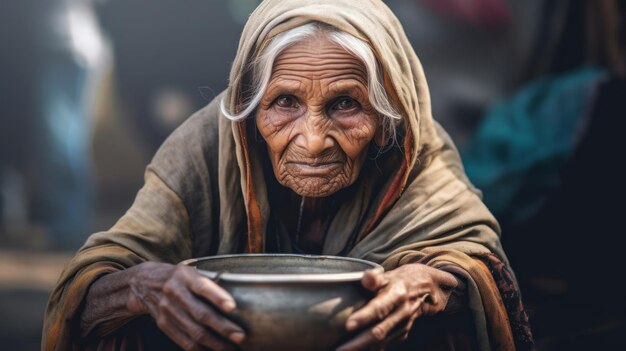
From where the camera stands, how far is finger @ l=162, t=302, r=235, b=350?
8.66ft

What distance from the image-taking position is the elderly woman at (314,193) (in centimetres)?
306

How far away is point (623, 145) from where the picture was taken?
5.78m

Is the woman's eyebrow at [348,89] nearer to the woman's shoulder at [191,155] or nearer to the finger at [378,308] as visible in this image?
the woman's shoulder at [191,155]

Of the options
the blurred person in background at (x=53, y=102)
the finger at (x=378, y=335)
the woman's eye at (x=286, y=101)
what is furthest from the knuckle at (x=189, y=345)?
the blurred person in background at (x=53, y=102)

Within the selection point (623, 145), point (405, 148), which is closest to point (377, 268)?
point (405, 148)

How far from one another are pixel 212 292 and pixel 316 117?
79 cm

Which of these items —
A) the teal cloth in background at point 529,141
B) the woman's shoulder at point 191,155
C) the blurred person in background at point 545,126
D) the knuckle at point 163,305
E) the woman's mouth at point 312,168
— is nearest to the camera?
the knuckle at point 163,305

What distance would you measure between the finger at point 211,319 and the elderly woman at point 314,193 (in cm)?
14

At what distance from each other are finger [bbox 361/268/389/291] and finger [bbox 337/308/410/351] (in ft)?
0.31

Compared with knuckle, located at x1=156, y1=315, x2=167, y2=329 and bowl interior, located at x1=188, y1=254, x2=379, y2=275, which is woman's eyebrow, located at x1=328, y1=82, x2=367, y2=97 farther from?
knuckle, located at x1=156, y1=315, x2=167, y2=329

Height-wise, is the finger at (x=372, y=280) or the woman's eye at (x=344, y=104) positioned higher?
the woman's eye at (x=344, y=104)

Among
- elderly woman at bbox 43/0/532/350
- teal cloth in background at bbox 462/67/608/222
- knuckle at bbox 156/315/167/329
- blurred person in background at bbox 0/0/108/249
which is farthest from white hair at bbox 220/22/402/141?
blurred person in background at bbox 0/0/108/249

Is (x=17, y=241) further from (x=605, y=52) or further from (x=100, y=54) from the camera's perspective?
(x=605, y=52)

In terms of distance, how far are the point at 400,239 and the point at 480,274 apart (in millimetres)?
328
